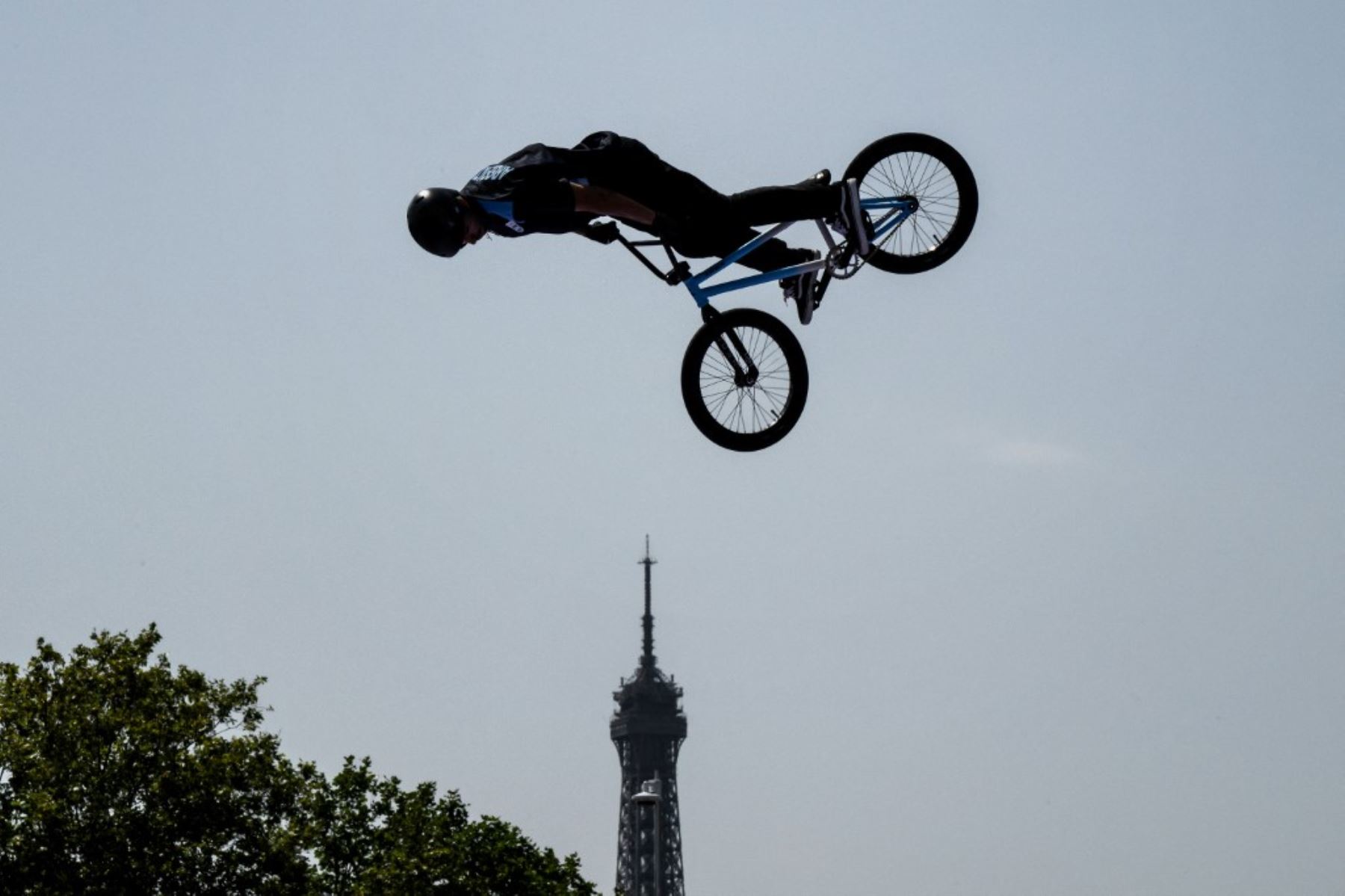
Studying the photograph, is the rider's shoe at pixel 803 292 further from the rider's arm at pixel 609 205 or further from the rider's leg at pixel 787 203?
the rider's arm at pixel 609 205

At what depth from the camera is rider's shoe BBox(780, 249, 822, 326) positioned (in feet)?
56.0

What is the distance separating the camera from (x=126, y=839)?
147 feet

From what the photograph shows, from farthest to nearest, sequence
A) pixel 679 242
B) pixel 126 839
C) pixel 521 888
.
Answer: pixel 521 888
pixel 126 839
pixel 679 242

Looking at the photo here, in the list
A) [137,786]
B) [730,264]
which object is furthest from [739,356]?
[137,786]

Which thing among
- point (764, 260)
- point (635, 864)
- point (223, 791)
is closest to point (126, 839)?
point (223, 791)

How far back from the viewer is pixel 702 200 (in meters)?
16.3

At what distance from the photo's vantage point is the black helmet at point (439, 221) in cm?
1520

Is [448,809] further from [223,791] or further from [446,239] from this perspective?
[446,239]

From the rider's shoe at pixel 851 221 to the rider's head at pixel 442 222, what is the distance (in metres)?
3.50

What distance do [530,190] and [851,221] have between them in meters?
3.41

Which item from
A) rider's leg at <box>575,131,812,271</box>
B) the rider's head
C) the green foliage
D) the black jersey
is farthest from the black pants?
the green foliage

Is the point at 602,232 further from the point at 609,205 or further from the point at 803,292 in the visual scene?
the point at 803,292

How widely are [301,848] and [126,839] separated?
4.95 m

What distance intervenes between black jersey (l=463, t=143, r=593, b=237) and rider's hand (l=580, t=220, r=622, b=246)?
1.52 feet
